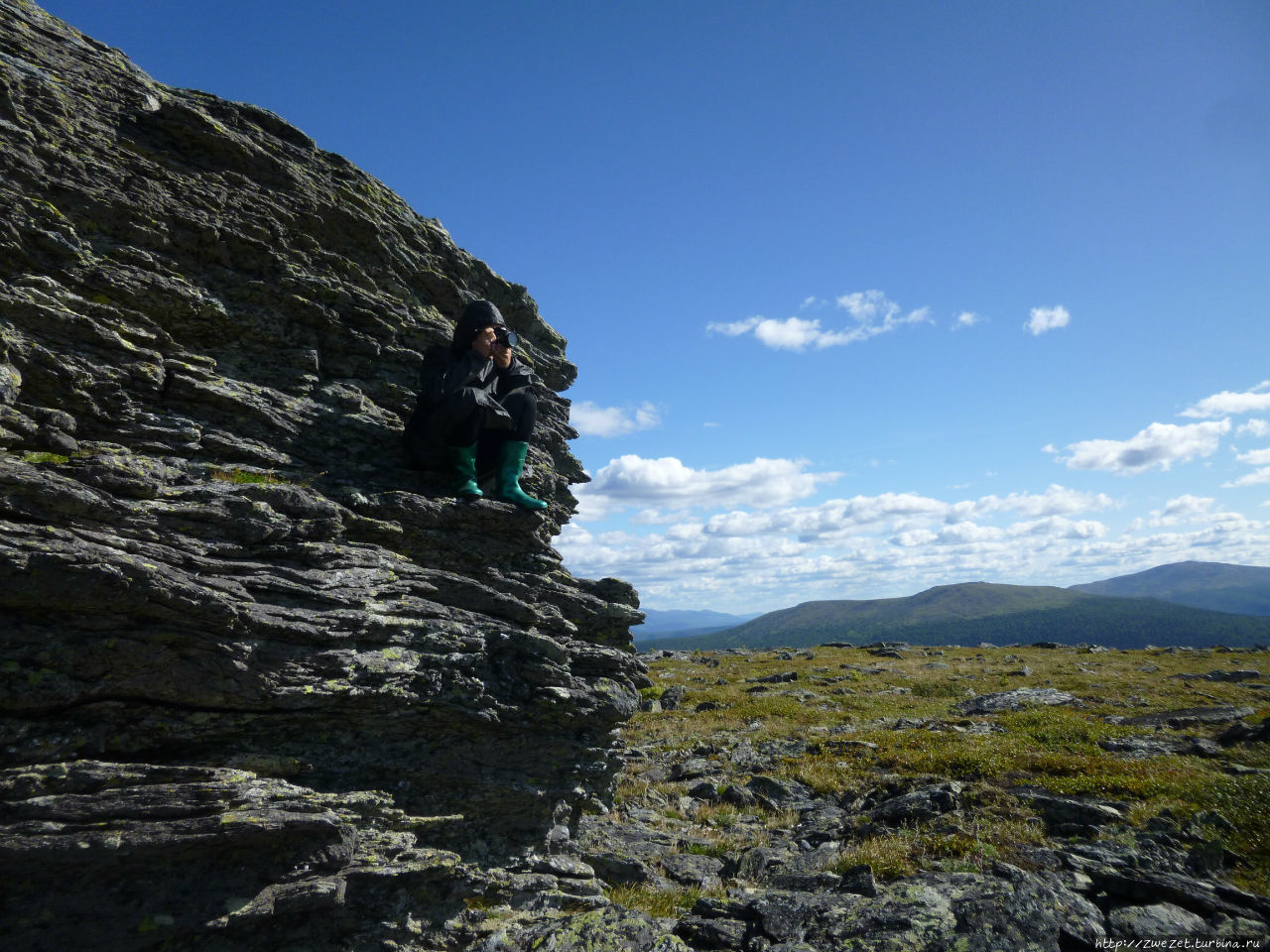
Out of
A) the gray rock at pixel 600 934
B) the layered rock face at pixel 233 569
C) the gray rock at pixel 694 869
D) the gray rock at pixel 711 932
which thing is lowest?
the gray rock at pixel 694 869

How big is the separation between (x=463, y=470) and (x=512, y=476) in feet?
3.23

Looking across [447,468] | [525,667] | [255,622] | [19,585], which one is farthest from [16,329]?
[525,667]

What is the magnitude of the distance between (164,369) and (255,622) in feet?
15.9

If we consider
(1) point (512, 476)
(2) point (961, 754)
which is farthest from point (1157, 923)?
(1) point (512, 476)

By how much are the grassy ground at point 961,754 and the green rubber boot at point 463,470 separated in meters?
7.97

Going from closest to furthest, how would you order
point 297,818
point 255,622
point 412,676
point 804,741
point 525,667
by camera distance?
1. point 297,818
2. point 255,622
3. point 412,676
4. point 525,667
5. point 804,741

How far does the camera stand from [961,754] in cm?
1891

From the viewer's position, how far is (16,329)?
8.18m

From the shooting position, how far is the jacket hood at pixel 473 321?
484 inches

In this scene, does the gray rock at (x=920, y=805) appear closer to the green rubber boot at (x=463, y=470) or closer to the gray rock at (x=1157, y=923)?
the gray rock at (x=1157, y=923)

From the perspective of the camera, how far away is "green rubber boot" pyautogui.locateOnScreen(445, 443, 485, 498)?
1180cm

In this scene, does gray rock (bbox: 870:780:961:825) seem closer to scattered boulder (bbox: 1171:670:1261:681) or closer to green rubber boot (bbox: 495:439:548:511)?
green rubber boot (bbox: 495:439:548:511)

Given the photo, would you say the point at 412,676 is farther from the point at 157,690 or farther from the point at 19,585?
the point at 19,585

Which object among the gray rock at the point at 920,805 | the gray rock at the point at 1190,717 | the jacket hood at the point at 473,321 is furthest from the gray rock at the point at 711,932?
the gray rock at the point at 1190,717
